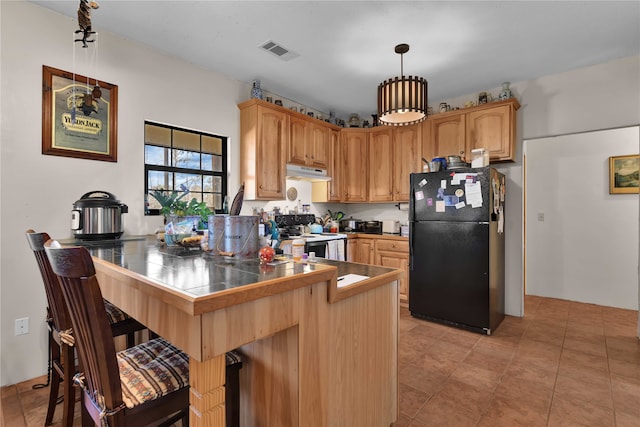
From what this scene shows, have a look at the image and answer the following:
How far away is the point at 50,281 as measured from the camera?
1.34 m

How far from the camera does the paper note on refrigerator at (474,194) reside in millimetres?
3002

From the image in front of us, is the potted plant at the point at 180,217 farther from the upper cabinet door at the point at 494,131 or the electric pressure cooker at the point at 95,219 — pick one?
the upper cabinet door at the point at 494,131

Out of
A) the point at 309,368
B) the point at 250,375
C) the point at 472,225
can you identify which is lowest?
the point at 250,375

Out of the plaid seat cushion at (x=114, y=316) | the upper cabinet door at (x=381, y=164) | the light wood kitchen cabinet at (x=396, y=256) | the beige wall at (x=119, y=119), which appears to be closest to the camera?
the plaid seat cushion at (x=114, y=316)

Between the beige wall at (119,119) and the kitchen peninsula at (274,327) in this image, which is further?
the beige wall at (119,119)

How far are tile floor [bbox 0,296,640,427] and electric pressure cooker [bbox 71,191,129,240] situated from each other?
1059 millimetres

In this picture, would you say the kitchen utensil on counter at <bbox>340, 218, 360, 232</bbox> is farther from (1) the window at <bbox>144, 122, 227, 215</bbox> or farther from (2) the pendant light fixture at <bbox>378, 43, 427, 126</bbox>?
(2) the pendant light fixture at <bbox>378, 43, 427, 126</bbox>

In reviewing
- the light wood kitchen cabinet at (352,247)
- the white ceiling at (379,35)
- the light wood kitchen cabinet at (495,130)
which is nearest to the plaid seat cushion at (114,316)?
the white ceiling at (379,35)

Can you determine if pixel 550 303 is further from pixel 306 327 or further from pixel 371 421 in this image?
pixel 306 327

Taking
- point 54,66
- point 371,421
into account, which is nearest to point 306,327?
point 371,421

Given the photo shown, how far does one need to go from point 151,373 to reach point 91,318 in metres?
0.33

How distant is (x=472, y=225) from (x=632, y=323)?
2.09m

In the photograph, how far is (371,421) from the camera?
4.71ft

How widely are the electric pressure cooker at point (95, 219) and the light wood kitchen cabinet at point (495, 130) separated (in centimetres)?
353
